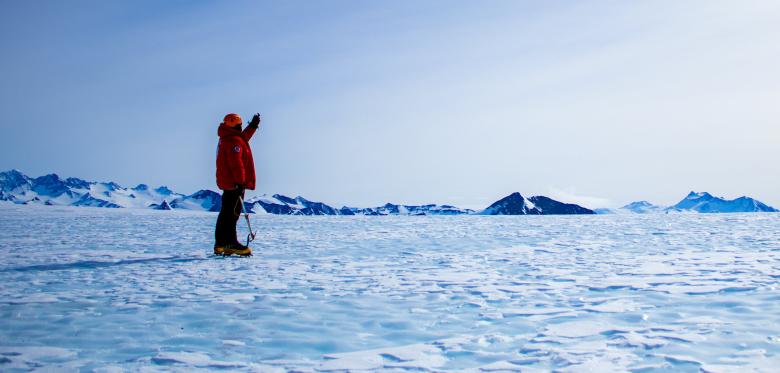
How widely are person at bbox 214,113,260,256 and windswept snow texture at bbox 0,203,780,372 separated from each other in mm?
408

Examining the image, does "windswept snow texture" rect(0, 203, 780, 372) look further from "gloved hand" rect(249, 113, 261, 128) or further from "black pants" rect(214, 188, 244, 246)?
"gloved hand" rect(249, 113, 261, 128)

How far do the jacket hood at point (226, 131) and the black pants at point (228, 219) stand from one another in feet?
3.21

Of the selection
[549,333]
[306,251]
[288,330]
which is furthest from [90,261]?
[549,333]

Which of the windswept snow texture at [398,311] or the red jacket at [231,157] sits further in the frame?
the red jacket at [231,157]

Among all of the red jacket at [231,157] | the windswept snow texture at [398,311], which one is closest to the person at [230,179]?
the red jacket at [231,157]

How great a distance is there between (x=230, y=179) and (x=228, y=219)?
0.69 metres

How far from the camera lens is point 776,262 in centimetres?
736

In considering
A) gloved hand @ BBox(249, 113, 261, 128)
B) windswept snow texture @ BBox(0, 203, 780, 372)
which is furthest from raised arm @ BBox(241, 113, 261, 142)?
windswept snow texture @ BBox(0, 203, 780, 372)

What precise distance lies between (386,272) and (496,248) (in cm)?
349

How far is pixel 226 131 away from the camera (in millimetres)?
9375

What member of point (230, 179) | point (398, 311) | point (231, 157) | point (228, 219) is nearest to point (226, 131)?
point (231, 157)

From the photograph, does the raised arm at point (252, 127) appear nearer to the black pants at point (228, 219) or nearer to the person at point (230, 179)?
the person at point (230, 179)

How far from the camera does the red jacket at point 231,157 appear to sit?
928cm

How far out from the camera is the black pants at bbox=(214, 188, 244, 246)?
364 inches
